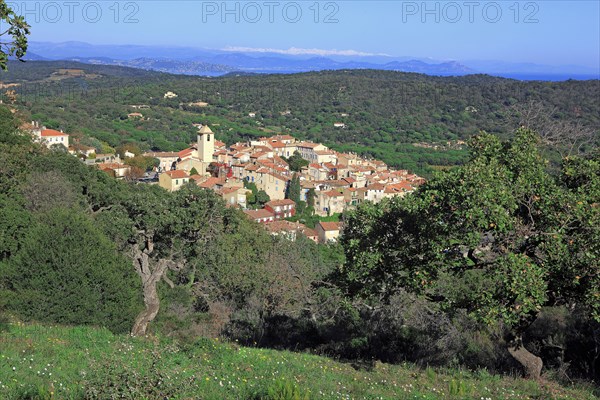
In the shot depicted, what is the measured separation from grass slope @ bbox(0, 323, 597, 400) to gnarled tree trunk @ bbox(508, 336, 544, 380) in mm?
217

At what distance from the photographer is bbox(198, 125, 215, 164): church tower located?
5488cm

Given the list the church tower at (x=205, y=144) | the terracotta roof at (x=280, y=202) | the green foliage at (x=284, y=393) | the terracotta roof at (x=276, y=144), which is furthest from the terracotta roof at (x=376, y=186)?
the green foliage at (x=284, y=393)

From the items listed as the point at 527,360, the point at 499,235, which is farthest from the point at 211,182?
the point at 499,235

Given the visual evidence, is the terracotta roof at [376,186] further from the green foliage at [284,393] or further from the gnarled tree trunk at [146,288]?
the green foliage at [284,393]

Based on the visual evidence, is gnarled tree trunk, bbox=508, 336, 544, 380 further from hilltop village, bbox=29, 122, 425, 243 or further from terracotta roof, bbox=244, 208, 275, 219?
terracotta roof, bbox=244, 208, 275, 219

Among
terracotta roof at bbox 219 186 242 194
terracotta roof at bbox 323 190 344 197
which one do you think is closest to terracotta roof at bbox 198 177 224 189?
terracotta roof at bbox 219 186 242 194

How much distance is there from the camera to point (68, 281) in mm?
10258

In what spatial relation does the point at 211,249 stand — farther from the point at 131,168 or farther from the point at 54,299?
the point at 131,168

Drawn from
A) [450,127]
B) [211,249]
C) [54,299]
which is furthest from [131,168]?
[450,127]

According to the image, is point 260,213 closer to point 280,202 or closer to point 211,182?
point 280,202

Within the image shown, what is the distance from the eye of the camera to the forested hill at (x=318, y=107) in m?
72.3

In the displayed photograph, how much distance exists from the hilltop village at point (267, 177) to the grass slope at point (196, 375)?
31.2 meters

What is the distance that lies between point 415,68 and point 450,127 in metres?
110

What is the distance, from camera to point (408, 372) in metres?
6.69
